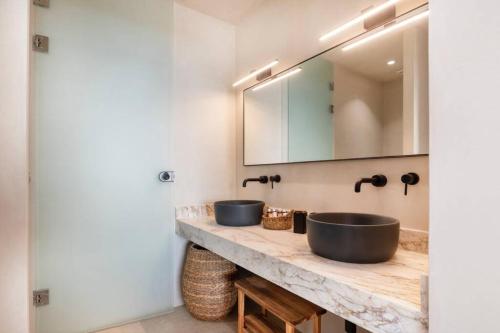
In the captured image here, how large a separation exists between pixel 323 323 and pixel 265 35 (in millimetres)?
2130

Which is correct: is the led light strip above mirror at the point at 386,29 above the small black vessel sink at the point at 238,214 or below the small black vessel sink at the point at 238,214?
above

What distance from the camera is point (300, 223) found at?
64.4 inches

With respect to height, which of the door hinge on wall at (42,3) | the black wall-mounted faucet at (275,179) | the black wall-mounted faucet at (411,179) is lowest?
the black wall-mounted faucet at (275,179)

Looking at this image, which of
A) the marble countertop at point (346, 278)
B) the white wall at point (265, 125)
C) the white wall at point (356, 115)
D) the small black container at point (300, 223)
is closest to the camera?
the marble countertop at point (346, 278)

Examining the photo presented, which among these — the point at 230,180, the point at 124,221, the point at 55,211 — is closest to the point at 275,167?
the point at 230,180

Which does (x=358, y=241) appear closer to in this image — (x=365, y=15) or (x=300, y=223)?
(x=300, y=223)

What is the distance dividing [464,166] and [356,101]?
0.99m

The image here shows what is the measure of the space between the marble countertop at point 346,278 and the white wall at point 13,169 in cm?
95

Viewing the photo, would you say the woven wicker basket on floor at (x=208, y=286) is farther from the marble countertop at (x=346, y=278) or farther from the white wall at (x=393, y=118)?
the white wall at (x=393, y=118)

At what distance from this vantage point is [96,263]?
188 centimetres

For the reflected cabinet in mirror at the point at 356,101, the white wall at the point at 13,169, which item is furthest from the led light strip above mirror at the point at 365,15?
the white wall at the point at 13,169

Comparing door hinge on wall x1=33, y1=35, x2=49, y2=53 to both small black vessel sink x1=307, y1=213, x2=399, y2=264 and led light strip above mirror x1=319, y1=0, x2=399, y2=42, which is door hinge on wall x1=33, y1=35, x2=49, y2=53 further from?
small black vessel sink x1=307, y1=213, x2=399, y2=264

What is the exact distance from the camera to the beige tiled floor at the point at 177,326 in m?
1.89

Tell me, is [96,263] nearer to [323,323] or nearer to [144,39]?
[323,323]
